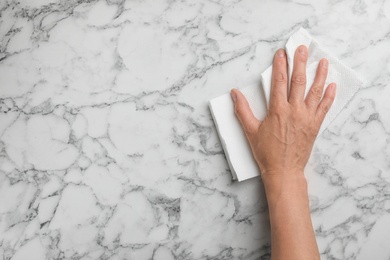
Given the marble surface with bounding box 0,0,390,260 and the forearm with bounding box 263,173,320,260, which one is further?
the marble surface with bounding box 0,0,390,260

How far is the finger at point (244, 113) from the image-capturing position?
32.2 inches

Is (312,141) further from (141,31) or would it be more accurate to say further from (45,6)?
Result: (45,6)

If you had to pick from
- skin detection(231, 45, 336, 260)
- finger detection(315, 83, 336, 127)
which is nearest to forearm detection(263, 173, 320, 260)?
skin detection(231, 45, 336, 260)

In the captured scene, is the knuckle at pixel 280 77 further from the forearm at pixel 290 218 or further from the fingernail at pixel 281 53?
the forearm at pixel 290 218

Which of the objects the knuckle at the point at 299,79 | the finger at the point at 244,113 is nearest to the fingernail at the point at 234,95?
the finger at the point at 244,113

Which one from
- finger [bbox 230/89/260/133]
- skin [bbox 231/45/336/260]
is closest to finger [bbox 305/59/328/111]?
skin [bbox 231/45/336/260]

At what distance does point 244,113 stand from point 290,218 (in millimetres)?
205

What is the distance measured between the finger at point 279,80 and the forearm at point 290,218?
0.46 feet

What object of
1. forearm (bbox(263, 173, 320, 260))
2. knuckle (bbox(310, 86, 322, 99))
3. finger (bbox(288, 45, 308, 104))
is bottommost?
forearm (bbox(263, 173, 320, 260))

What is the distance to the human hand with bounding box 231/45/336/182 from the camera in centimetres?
80

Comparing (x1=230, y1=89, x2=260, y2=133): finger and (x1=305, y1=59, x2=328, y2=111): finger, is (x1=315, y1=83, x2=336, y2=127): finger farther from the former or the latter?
(x1=230, y1=89, x2=260, y2=133): finger

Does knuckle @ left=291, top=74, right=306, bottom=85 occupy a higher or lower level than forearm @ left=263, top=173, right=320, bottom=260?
higher

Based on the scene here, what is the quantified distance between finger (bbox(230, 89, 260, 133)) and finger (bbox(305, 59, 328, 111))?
10cm

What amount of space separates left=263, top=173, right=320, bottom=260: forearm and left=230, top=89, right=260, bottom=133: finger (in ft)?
0.32
